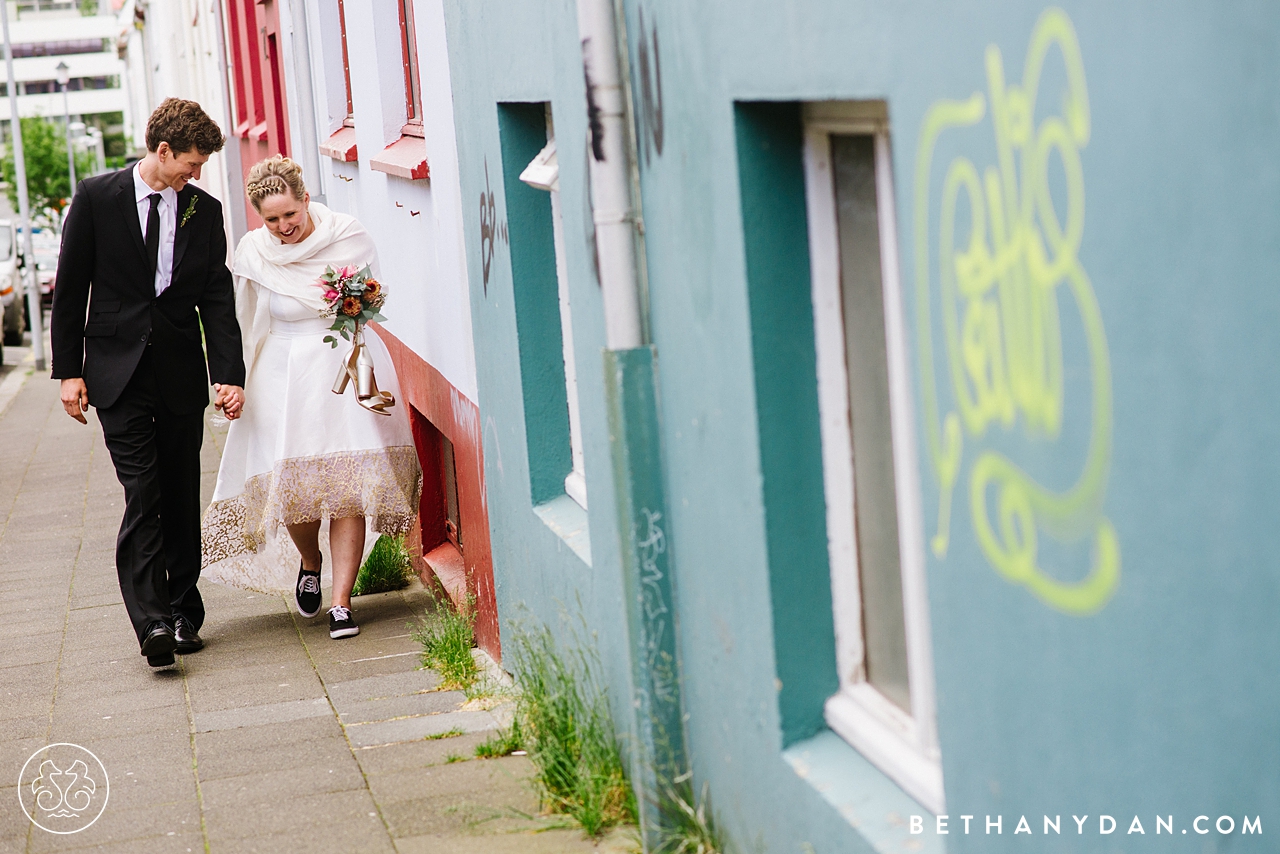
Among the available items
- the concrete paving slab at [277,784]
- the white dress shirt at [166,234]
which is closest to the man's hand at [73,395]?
the white dress shirt at [166,234]

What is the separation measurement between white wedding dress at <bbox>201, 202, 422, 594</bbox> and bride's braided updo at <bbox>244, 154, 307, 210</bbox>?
0.80ft

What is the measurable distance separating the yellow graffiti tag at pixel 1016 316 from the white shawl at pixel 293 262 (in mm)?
4528

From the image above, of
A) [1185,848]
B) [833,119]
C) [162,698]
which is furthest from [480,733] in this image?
[1185,848]

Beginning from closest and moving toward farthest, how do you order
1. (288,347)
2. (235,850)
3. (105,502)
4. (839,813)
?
(839,813), (235,850), (288,347), (105,502)

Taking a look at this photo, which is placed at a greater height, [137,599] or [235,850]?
[137,599]

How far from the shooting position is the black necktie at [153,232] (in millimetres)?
6039

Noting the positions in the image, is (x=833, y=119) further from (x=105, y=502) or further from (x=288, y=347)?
(x=105, y=502)

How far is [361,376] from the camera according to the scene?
6402mm

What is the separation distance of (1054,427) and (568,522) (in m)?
3.09

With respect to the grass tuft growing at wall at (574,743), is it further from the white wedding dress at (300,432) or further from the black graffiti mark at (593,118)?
the white wedding dress at (300,432)

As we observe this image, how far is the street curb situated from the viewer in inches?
741

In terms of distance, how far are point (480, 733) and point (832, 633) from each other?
2182mm

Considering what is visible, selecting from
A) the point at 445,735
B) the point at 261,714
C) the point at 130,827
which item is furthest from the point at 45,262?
the point at 130,827

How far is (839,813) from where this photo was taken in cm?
280
